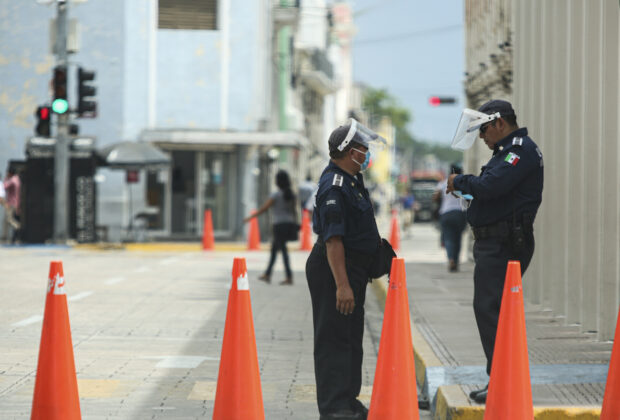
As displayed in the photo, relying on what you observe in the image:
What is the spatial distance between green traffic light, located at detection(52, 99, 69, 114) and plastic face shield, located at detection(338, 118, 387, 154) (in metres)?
18.6

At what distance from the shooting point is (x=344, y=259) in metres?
6.28

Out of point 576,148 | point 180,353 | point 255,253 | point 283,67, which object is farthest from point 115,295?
point 283,67

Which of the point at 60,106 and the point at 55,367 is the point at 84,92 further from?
the point at 55,367

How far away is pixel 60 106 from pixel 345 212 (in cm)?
1889

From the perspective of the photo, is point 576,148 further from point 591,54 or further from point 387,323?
point 387,323

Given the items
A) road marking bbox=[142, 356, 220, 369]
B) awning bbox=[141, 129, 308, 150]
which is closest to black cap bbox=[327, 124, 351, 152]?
road marking bbox=[142, 356, 220, 369]

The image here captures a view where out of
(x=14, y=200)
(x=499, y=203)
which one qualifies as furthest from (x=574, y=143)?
(x=14, y=200)

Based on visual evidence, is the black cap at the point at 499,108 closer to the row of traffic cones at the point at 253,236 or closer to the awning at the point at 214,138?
the row of traffic cones at the point at 253,236

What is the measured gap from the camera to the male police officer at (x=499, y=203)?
22.2 ft

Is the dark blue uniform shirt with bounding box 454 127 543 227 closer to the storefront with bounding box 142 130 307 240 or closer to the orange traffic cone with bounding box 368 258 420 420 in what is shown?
the orange traffic cone with bounding box 368 258 420 420

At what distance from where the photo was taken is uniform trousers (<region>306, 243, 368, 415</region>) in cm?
638

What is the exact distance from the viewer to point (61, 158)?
88.2ft

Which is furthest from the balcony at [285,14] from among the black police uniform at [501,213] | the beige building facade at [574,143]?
the black police uniform at [501,213]

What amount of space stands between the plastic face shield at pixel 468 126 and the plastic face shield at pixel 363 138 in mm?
714
